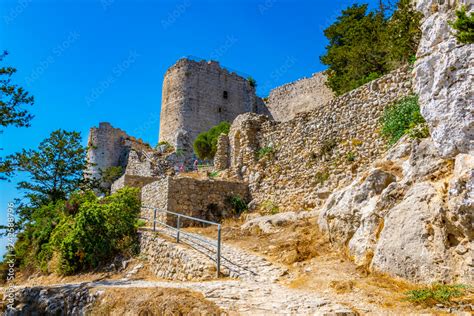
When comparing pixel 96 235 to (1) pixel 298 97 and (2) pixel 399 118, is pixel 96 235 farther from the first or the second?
(1) pixel 298 97

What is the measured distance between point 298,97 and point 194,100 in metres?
7.80

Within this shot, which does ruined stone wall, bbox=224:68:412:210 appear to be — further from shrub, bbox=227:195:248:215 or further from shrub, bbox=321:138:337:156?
shrub, bbox=227:195:248:215

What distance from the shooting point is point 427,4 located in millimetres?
8312

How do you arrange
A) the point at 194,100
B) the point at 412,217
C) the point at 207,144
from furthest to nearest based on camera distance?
the point at 194,100 < the point at 207,144 < the point at 412,217

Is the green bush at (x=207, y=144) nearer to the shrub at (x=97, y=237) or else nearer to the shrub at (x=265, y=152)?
the shrub at (x=265, y=152)

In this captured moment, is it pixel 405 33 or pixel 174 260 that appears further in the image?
pixel 405 33

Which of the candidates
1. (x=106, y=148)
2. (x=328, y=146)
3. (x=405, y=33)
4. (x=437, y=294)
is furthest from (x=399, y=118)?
(x=106, y=148)

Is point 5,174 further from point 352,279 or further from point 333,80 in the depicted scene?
point 333,80

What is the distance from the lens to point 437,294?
4941 millimetres

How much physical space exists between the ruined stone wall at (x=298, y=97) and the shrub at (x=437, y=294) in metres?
23.6

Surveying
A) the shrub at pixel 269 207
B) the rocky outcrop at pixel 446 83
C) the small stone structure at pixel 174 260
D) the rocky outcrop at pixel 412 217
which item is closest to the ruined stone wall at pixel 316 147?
the shrub at pixel 269 207

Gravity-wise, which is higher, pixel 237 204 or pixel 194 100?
pixel 194 100

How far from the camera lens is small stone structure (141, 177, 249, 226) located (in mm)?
13766

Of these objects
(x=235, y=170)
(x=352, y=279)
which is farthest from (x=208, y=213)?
(x=352, y=279)
